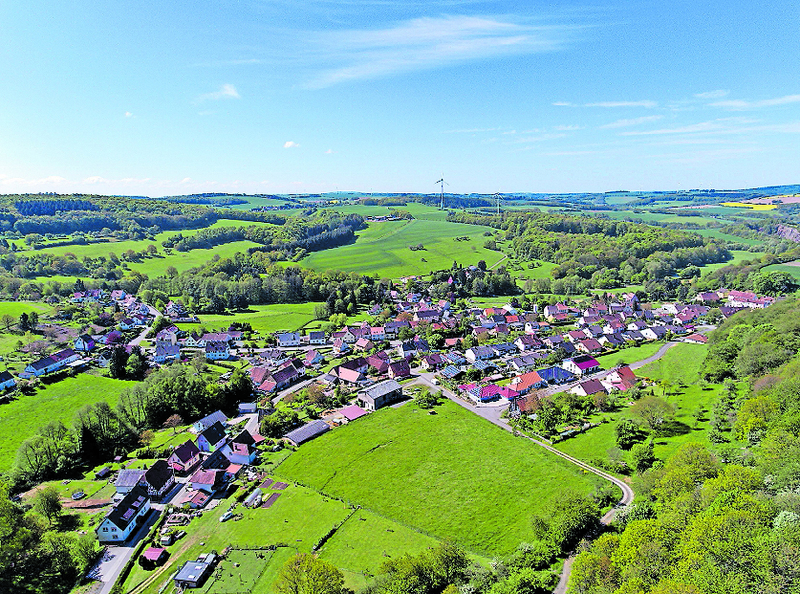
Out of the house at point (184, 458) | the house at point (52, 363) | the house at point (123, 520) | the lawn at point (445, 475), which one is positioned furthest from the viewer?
the house at point (52, 363)

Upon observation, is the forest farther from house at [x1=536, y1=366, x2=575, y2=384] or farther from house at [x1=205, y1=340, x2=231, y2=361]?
house at [x1=205, y1=340, x2=231, y2=361]

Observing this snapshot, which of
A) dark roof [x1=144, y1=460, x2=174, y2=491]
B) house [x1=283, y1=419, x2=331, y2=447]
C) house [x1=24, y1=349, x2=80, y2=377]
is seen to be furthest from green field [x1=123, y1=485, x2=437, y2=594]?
house [x1=24, y1=349, x2=80, y2=377]

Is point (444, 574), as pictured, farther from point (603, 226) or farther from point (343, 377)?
point (603, 226)

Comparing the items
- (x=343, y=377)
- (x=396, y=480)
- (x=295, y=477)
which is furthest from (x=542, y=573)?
(x=343, y=377)

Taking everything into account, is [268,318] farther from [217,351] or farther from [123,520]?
[123,520]

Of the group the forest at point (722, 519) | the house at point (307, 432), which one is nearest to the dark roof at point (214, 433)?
the house at point (307, 432)

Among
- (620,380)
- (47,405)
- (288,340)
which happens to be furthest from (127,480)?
(620,380)

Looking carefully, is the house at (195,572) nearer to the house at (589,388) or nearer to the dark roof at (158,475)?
the dark roof at (158,475)
